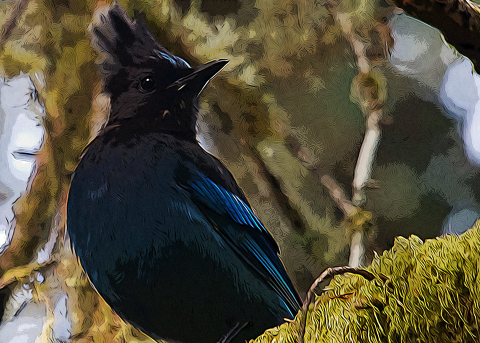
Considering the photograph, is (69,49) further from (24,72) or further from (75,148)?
(75,148)

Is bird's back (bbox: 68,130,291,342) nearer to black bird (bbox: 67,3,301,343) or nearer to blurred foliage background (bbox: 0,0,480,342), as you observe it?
black bird (bbox: 67,3,301,343)

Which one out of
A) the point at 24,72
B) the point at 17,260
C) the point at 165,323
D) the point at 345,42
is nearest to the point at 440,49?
the point at 345,42

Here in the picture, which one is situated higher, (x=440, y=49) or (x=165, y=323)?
(x=440, y=49)

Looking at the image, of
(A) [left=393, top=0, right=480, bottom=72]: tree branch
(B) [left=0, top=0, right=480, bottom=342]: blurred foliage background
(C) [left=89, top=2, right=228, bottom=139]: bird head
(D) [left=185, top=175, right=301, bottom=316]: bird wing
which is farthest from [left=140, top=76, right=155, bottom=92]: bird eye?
(A) [left=393, top=0, right=480, bottom=72]: tree branch

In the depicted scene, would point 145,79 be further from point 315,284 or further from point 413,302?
point 413,302

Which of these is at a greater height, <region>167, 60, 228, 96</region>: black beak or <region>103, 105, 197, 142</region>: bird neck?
<region>167, 60, 228, 96</region>: black beak

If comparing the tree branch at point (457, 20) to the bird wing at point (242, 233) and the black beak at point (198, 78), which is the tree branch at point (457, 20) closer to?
the black beak at point (198, 78)
